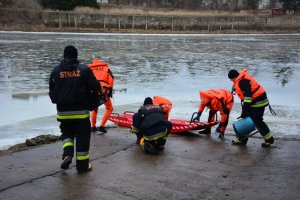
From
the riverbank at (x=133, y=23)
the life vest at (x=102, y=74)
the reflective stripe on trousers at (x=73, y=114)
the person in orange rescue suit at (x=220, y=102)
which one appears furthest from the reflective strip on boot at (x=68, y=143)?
the riverbank at (x=133, y=23)

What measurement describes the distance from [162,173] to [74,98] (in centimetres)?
152

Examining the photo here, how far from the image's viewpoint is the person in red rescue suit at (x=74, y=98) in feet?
18.2

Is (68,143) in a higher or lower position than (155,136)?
higher

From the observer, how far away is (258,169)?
20.5ft

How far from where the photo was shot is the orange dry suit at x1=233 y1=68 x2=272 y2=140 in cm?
740

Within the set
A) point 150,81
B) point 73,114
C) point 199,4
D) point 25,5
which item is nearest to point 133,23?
point 25,5

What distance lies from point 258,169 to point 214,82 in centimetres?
965

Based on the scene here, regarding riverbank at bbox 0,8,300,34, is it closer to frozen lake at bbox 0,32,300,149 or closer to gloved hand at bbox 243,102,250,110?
frozen lake at bbox 0,32,300,149

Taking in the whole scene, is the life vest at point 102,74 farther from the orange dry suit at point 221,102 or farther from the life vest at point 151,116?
the orange dry suit at point 221,102

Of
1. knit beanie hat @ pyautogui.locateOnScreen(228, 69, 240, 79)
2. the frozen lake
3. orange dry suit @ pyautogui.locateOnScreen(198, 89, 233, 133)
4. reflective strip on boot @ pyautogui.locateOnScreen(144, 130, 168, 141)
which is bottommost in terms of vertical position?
the frozen lake

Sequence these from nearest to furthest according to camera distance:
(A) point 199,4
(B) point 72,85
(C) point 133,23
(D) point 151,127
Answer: (B) point 72,85, (D) point 151,127, (C) point 133,23, (A) point 199,4

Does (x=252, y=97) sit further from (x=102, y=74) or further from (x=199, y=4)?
(x=199, y=4)

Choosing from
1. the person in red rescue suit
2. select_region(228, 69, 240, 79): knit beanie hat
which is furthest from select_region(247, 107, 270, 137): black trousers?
the person in red rescue suit

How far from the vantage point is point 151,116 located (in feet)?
23.3
